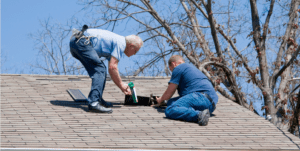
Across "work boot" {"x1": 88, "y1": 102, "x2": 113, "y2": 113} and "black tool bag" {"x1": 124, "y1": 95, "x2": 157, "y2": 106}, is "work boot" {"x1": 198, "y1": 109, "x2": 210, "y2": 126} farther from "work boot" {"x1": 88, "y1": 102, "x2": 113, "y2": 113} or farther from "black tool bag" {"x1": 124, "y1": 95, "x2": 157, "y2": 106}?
"work boot" {"x1": 88, "y1": 102, "x2": 113, "y2": 113}

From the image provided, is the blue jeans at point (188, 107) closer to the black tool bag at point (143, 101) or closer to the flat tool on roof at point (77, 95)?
the black tool bag at point (143, 101)

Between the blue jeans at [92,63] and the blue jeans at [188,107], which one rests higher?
the blue jeans at [92,63]

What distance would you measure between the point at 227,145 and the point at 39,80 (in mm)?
5072

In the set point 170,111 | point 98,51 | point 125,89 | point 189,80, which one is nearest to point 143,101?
point 125,89

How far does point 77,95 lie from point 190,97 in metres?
2.43

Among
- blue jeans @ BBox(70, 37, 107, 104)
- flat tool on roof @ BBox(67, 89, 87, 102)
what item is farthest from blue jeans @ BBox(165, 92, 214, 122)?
flat tool on roof @ BBox(67, 89, 87, 102)

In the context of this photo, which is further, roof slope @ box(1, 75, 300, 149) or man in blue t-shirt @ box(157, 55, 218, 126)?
man in blue t-shirt @ box(157, 55, 218, 126)

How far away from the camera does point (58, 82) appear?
7.93m

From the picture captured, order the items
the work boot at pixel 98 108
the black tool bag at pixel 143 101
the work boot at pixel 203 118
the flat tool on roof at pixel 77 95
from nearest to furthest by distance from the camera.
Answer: the work boot at pixel 203 118
the work boot at pixel 98 108
the black tool bag at pixel 143 101
the flat tool on roof at pixel 77 95

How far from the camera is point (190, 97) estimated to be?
548 centimetres

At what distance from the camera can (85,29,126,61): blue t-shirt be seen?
5.44 m

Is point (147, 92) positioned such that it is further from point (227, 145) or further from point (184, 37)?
point (184, 37)

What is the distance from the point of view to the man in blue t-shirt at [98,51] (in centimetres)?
539

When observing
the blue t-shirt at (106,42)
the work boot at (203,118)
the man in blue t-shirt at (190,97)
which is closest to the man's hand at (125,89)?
the blue t-shirt at (106,42)
